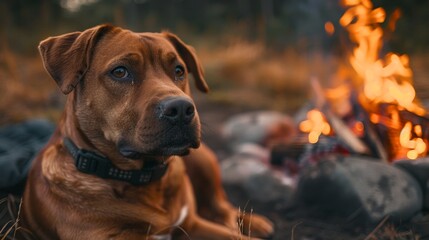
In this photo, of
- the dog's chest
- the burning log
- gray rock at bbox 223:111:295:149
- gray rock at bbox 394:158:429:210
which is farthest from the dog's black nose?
gray rock at bbox 223:111:295:149

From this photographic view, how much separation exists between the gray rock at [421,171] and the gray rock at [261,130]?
245cm

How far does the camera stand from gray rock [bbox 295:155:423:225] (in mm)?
3477

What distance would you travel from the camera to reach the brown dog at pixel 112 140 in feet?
8.27

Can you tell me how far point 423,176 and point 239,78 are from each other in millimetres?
7188

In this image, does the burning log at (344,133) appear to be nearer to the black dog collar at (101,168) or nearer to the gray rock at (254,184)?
the gray rock at (254,184)

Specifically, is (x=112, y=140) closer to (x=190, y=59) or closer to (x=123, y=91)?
(x=123, y=91)

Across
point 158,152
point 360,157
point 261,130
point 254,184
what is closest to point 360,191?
point 360,157

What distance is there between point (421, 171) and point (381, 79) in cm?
118

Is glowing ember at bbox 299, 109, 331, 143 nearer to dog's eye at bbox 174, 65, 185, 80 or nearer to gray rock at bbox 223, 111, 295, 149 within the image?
gray rock at bbox 223, 111, 295, 149

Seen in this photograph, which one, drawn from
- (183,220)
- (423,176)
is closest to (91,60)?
(183,220)

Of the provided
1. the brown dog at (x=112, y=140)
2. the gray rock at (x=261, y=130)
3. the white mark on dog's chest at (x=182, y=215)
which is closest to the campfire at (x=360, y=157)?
the gray rock at (x=261, y=130)

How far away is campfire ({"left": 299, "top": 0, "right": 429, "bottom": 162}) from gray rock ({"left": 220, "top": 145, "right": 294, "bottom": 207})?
0.59m

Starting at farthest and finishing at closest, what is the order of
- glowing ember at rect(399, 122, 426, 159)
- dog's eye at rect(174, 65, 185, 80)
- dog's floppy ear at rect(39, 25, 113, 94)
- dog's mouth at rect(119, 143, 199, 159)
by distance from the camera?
glowing ember at rect(399, 122, 426, 159) < dog's eye at rect(174, 65, 185, 80) < dog's floppy ear at rect(39, 25, 113, 94) < dog's mouth at rect(119, 143, 199, 159)

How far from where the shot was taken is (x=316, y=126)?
15.6ft
